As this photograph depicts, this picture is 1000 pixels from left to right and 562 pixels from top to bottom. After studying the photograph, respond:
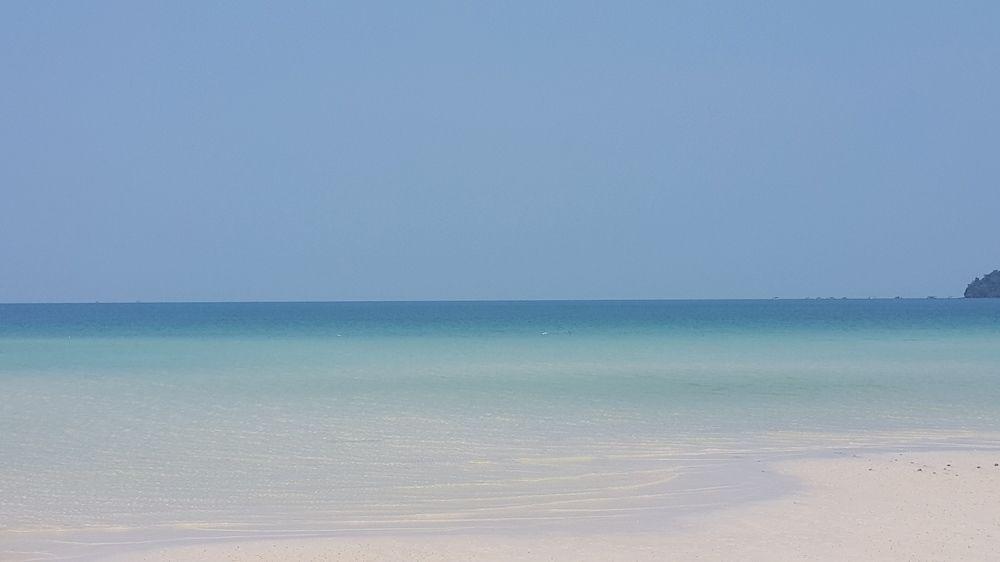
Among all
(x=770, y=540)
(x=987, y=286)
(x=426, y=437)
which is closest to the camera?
(x=770, y=540)

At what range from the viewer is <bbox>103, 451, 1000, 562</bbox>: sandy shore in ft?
23.9

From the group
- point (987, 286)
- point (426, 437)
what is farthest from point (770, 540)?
point (987, 286)

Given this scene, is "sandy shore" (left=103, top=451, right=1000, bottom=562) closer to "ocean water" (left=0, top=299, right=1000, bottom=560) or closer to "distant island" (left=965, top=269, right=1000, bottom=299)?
"ocean water" (left=0, top=299, right=1000, bottom=560)

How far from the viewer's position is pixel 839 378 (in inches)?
904

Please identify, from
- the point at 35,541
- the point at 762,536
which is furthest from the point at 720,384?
the point at 35,541

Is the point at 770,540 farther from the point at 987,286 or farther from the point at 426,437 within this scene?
the point at 987,286

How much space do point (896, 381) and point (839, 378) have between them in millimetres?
1417

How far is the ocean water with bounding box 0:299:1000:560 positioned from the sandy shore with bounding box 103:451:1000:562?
49 centimetres

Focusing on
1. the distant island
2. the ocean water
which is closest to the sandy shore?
the ocean water

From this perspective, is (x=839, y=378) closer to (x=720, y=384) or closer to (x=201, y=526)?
(x=720, y=384)

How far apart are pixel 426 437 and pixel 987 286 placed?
645 feet

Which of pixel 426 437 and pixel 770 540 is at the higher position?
pixel 770 540

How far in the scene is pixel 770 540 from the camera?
765 centimetres

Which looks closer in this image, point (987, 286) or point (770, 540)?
point (770, 540)
